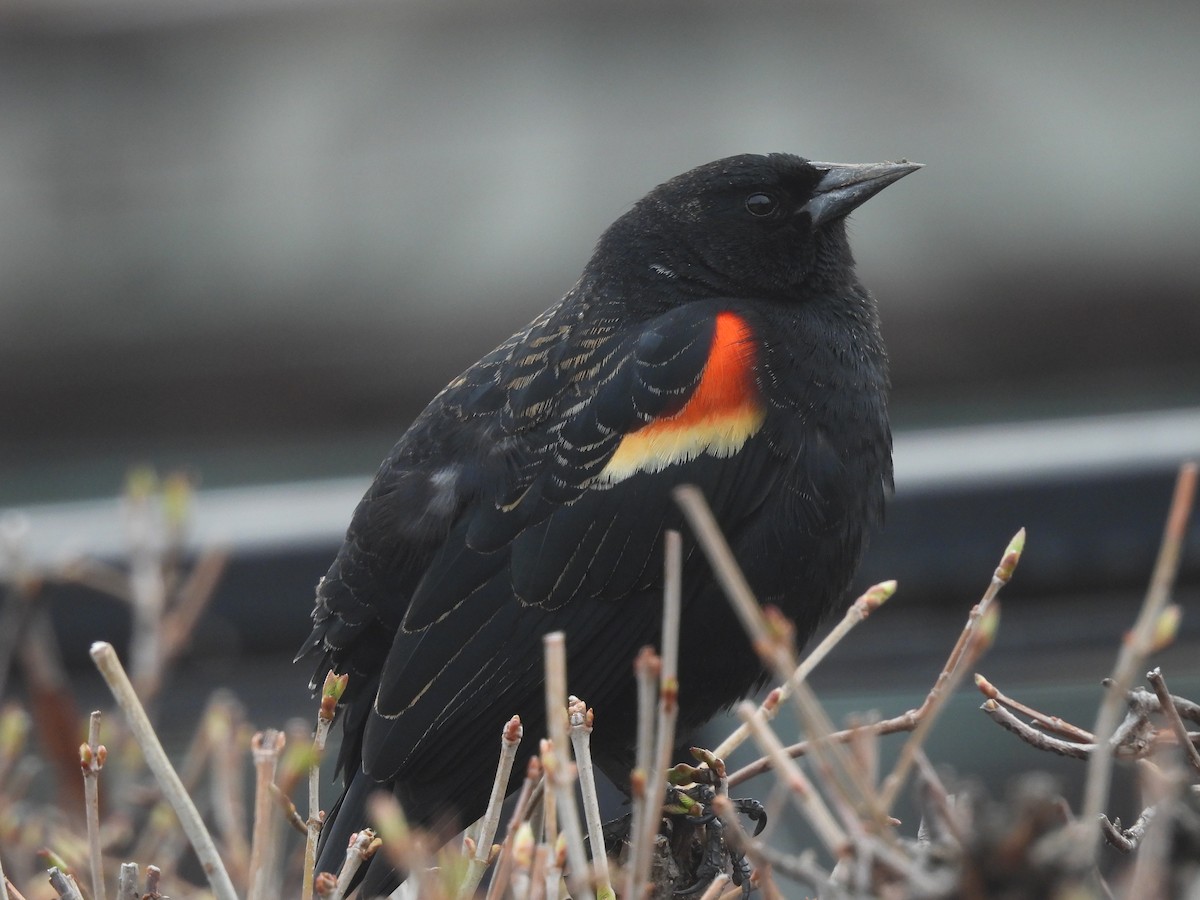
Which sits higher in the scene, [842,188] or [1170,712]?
[842,188]

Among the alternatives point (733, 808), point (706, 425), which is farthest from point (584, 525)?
point (733, 808)

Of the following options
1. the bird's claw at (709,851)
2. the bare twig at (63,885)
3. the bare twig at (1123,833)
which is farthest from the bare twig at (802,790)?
the bird's claw at (709,851)

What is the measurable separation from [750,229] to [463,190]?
609cm

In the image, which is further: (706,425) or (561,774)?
(706,425)

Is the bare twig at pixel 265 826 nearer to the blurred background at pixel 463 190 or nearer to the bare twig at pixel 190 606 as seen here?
the bare twig at pixel 190 606

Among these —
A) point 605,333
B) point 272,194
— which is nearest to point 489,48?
point 272,194

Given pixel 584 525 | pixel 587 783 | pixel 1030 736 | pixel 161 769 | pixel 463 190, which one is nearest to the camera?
pixel 161 769

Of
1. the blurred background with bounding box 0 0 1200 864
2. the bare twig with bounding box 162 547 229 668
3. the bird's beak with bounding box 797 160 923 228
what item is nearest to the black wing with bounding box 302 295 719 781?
the bare twig with bounding box 162 547 229 668

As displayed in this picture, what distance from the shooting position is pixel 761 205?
3078 millimetres

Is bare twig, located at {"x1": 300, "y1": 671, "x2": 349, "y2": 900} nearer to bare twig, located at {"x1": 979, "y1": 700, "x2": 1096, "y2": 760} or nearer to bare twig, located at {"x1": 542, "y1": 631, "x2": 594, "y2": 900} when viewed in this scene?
bare twig, located at {"x1": 542, "y1": 631, "x2": 594, "y2": 900}

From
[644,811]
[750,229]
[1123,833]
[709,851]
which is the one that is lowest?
[709,851]

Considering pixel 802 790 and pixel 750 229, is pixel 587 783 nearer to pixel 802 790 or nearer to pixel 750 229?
pixel 802 790

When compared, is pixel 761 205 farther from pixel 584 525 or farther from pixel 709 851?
pixel 709 851

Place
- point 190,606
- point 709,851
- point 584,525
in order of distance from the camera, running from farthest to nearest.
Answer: point 190,606 < point 584,525 < point 709,851
